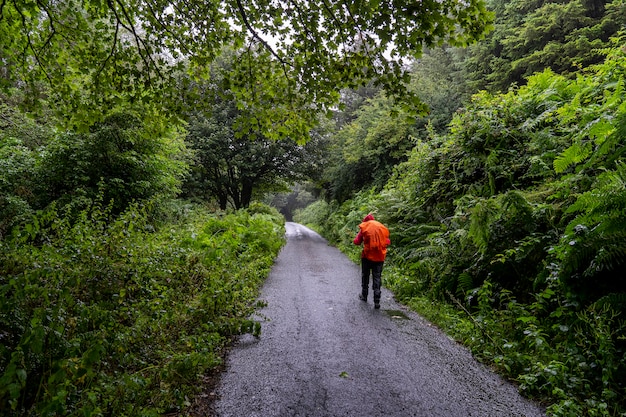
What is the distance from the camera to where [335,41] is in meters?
4.36

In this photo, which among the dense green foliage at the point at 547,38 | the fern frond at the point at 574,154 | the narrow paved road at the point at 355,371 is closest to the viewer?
the narrow paved road at the point at 355,371

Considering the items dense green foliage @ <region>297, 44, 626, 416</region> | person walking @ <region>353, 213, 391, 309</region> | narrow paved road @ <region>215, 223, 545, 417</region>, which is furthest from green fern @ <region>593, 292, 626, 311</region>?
person walking @ <region>353, 213, 391, 309</region>

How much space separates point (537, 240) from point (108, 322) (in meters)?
6.27

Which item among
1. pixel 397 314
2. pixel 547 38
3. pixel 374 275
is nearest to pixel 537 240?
pixel 397 314

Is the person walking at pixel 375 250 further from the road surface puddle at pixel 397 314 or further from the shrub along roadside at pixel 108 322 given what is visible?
the shrub along roadside at pixel 108 322

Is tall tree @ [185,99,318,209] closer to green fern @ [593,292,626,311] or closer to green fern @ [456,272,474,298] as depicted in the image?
green fern @ [456,272,474,298]

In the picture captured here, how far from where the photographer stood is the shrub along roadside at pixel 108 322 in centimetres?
246

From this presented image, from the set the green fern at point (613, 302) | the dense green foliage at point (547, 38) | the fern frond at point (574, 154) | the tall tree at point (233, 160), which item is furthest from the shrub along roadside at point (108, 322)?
the tall tree at point (233, 160)

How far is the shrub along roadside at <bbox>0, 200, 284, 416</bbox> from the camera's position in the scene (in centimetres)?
246

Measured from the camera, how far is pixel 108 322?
12.2 ft

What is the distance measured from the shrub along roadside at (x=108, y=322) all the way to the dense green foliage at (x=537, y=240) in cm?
383

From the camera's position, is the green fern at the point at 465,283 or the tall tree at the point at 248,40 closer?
the tall tree at the point at 248,40

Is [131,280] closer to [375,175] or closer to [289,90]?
[289,90]

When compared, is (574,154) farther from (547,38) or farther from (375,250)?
(547,38)
